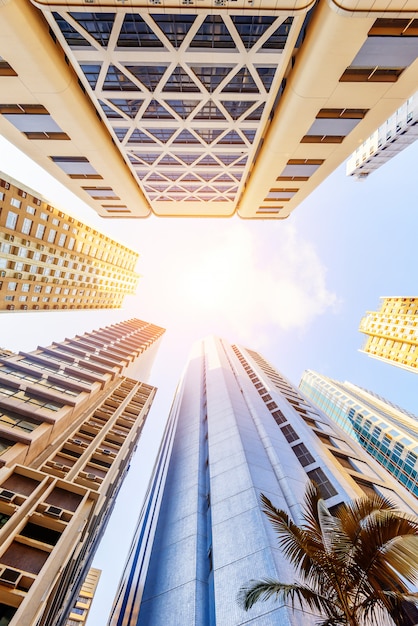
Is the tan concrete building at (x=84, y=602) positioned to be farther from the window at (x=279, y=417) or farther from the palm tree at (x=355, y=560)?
the palm tree at (x=355, y=560)

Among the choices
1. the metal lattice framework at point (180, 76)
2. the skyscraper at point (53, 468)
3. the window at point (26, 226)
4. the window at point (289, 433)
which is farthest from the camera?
the window at point (26, 226)

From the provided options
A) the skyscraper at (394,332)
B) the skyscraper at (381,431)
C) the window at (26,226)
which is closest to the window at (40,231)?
the window at (26,226)

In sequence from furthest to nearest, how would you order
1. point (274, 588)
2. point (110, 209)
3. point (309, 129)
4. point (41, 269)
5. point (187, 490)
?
point (41, 269), point (110, 209), point (187, 490), point (309, 129), point (274, 588)

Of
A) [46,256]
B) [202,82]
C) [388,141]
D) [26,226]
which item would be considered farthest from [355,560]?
[388,141]

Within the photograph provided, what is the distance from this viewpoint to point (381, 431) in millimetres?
61312

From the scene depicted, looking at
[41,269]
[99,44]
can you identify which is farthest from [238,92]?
[41,269]

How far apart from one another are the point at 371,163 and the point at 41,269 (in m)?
80.5

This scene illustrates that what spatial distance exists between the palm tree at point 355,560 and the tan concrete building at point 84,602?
2988 inches

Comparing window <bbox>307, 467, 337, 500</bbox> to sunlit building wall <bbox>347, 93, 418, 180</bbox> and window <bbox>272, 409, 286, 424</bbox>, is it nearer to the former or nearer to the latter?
window <bbox>272, 409, 286, 424</bbox>

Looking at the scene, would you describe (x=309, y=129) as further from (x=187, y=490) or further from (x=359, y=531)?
(x=187, y=490)

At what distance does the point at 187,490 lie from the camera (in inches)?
1050

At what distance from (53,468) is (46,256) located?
1605 inches

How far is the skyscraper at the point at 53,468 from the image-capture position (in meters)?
16.8

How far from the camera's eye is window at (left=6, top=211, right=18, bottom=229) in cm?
4475
